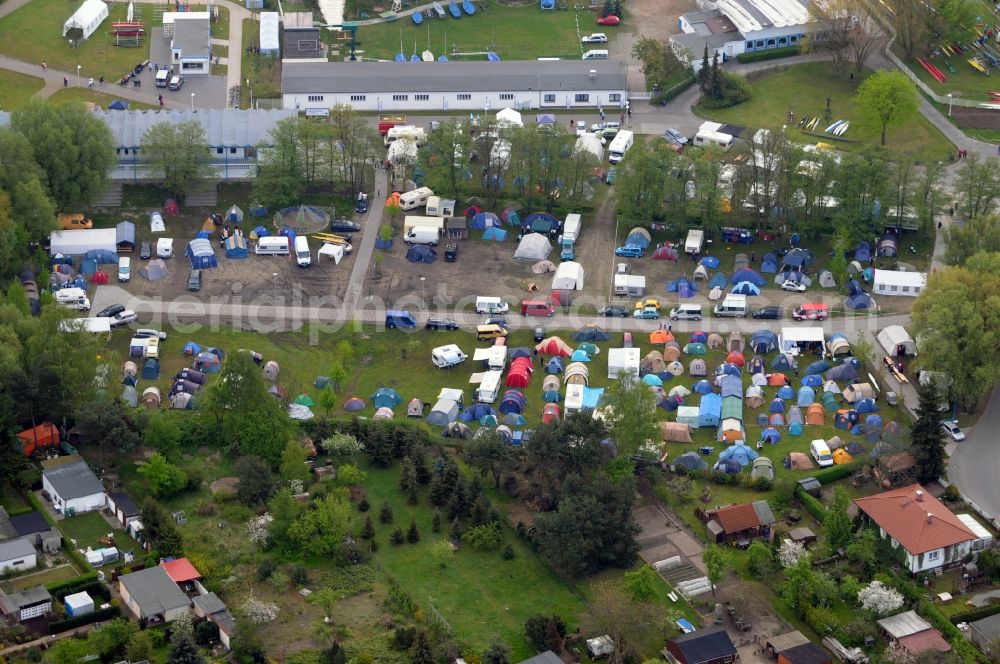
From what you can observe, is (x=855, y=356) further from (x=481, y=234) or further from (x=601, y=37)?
(x=601, y=37)

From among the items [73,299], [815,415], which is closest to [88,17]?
[73,299]

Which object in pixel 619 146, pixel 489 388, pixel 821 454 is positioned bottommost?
pixel 821 454

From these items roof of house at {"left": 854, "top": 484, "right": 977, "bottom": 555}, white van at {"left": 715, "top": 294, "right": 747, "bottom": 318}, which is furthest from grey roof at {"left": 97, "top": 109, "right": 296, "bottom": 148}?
roof of house at {"left": 854, "top": 484, "right": 977, "bottom": 555}

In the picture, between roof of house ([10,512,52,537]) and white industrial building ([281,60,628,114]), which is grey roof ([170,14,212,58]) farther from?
roof of house ([10,512,52,537])

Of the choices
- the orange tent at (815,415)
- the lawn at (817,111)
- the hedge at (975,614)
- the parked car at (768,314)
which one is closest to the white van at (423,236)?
the parked car at (768,314)

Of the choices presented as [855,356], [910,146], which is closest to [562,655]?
[855,356]

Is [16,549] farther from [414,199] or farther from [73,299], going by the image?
[414,199]
